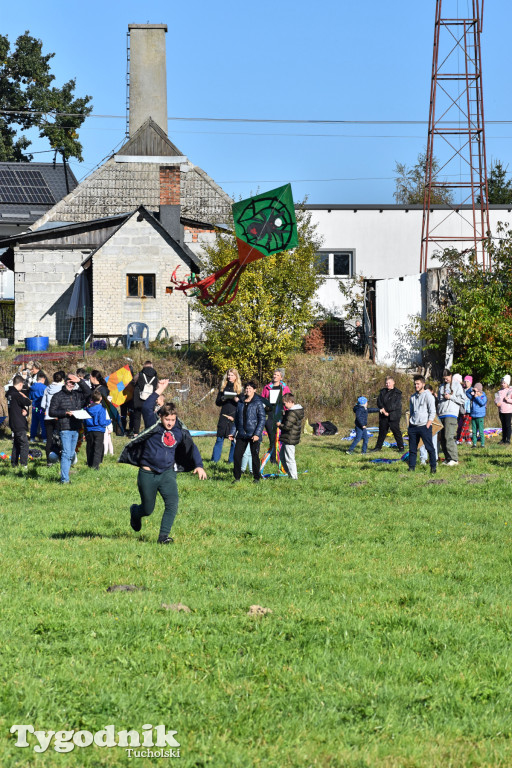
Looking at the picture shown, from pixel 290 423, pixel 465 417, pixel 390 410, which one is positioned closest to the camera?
pixel 290 423

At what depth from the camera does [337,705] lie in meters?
5.89

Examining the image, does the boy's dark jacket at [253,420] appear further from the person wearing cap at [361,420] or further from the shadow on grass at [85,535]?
the person wearing cap at [361,420]

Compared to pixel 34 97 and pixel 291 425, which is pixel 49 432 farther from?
pixel 34 97

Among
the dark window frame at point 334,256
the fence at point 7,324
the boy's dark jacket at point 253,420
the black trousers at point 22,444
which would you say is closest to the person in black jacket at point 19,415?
the black trousers at point 22,444

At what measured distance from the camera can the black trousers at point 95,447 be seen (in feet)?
55.5

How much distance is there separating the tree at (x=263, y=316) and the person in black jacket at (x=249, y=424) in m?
11.9

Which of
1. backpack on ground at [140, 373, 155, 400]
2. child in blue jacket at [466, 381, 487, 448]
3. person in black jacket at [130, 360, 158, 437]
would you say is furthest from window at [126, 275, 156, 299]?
child in blue jacket at [466, 381, 487, 448]

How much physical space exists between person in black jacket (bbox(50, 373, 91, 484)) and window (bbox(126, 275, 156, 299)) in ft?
57.7

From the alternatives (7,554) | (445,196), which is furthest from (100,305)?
(445,196)

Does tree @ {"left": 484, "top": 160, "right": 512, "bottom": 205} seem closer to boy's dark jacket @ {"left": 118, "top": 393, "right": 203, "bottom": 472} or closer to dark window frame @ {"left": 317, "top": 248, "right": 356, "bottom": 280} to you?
dark window frame @ {"left": 317, "top": 248, "right": 356, "bottom": 280}

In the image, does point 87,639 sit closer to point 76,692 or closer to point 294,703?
point 76,692

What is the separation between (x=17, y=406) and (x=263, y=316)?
1163 centimetres

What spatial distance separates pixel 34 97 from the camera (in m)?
60.4

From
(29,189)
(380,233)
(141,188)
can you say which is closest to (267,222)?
(380,233)
